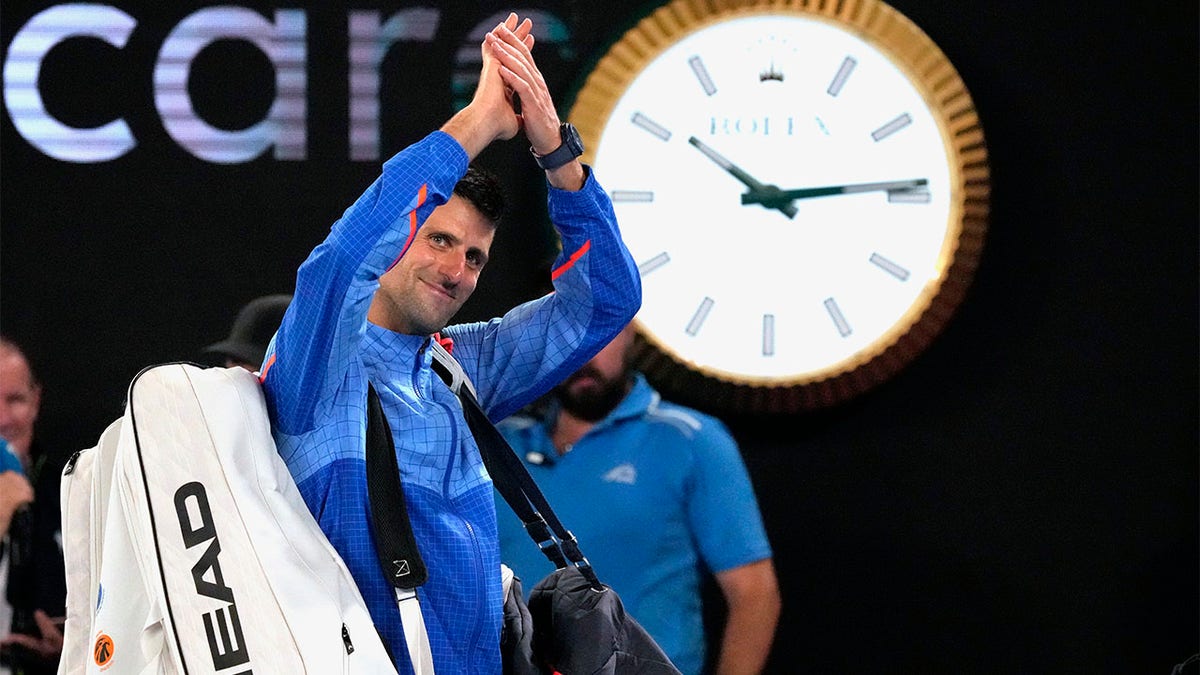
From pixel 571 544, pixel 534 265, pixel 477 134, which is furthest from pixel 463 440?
pixel 534 265

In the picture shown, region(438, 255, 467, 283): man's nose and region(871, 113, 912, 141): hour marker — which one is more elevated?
region(871, 113, 912, 141): hour marker

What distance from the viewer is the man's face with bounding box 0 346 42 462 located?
143 inches

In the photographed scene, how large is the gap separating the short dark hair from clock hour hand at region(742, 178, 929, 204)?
1.56 metres

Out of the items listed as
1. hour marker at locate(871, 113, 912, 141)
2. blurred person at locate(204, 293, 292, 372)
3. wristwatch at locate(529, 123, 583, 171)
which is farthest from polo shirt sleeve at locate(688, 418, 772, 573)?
Answer: wristwatch at locate(529, 123, 583, 171)

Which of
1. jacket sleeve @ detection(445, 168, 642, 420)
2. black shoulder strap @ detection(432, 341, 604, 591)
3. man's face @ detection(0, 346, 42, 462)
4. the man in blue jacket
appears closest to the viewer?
the man in blue jacket

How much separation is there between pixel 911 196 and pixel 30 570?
7.00 feet

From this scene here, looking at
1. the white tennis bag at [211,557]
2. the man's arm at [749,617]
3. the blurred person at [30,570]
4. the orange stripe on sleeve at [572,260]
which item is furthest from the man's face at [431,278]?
the blurred person at [30,570]

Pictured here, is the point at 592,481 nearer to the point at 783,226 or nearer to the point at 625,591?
the point at 625,591

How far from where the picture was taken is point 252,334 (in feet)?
11.6

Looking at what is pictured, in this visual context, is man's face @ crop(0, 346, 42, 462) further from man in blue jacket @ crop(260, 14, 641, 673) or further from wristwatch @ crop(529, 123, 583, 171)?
wristwatch @ crop(529, 123, 583, 171)

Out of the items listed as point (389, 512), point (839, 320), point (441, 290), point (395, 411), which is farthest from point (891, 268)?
point (389, 512)

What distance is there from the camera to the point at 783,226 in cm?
377

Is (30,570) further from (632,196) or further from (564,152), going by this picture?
(564,152)

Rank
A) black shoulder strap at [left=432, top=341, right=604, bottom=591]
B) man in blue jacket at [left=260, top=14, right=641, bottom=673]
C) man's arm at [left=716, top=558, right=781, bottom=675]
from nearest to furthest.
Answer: man in blue jacket at [left=260, top=14, right=641, bottom=673], black shoulder strap at [left=432, top=341, right=604, bottom=591], man's arm at [left=716, top=558, right=781, bottom=675]
